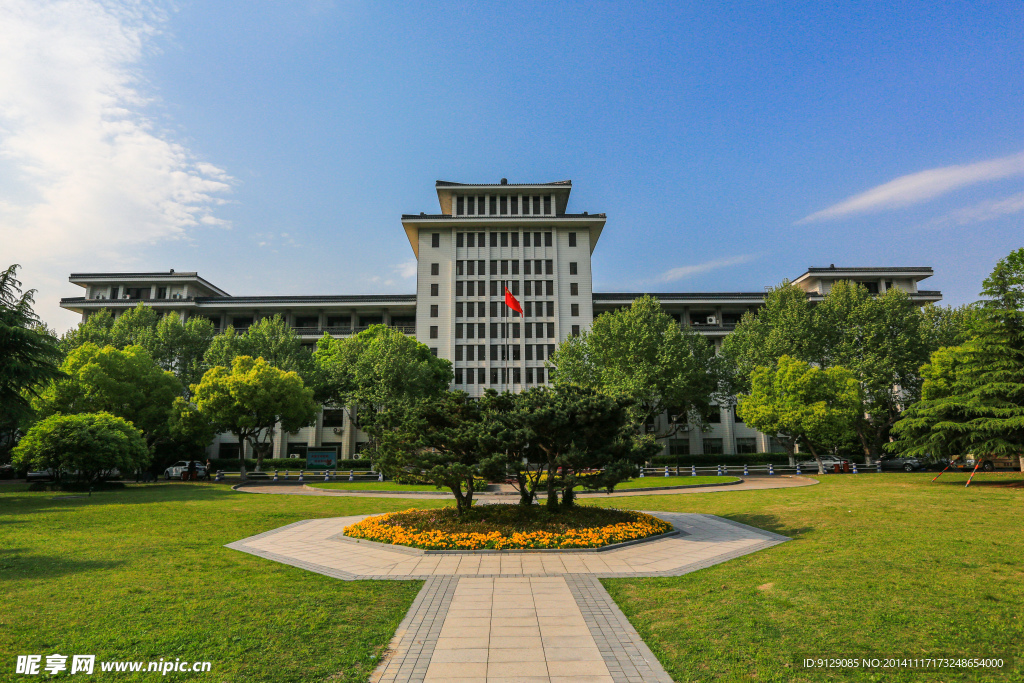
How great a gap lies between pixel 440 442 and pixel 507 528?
3006 millimetres

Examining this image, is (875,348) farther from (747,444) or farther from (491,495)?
(491,495)

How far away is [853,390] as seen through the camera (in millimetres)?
37188

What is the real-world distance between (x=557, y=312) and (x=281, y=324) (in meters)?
27.6

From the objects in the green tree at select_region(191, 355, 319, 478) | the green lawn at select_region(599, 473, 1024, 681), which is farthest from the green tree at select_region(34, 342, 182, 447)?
the green lawn at select_region(599, 473, 1024, 681)

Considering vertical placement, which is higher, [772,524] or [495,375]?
[495,375]

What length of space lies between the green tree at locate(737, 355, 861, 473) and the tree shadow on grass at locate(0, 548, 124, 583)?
36819mm

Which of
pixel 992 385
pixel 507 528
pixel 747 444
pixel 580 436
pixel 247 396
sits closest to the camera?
pixel 507 528

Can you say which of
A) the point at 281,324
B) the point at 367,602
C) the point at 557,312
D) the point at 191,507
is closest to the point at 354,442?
the point at 281,324

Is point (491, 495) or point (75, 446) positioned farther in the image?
point (491, 495)

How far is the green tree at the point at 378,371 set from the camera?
42.2 meters

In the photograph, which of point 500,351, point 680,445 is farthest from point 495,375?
point 680,445

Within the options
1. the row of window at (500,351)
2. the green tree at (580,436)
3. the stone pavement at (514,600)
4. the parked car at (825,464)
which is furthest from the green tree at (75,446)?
the parked car at (825,464)

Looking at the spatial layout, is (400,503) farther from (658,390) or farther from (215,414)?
(658,390)

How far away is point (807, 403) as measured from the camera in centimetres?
3694
